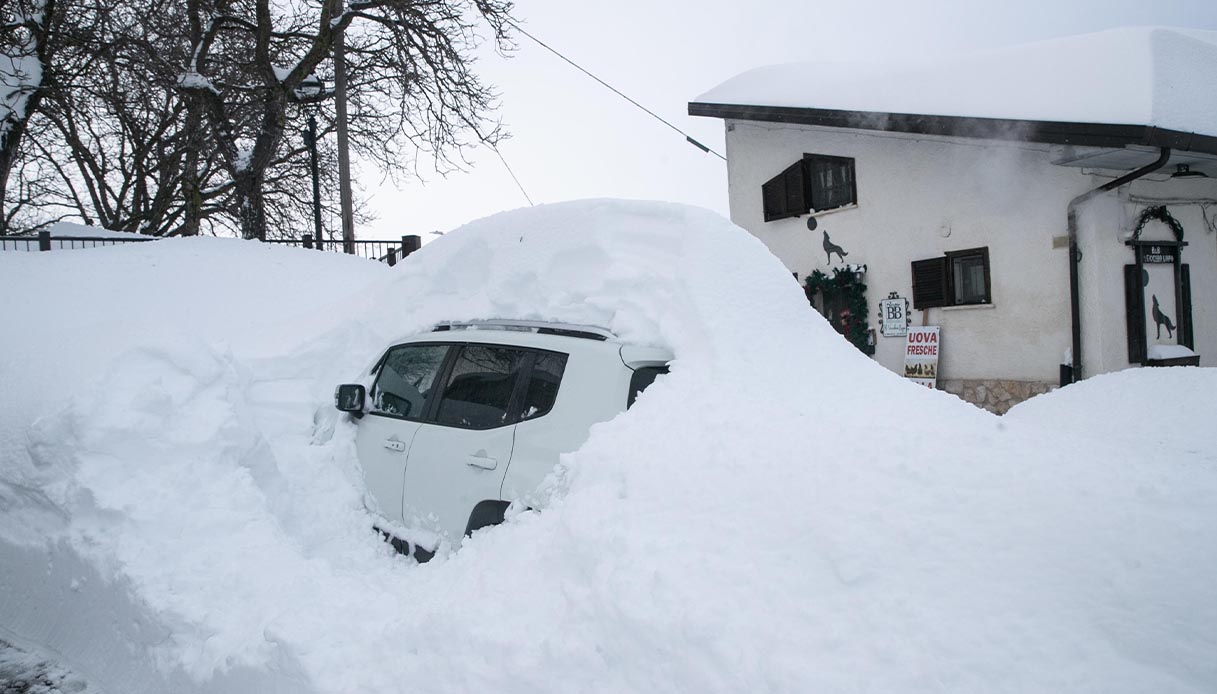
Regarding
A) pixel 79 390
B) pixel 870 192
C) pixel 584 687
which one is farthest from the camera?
pixel 870 192

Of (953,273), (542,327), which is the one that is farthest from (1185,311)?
(542,327)

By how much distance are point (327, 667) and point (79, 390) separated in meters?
3.02

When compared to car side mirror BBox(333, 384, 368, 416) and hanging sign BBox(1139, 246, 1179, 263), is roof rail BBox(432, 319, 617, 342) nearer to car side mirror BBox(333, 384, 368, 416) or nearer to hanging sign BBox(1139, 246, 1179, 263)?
car side mirror BBox(333, 384, 368, 416)

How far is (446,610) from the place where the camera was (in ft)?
10.1

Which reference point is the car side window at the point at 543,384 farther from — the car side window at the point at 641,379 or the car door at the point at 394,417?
the car door at the point at 394,417

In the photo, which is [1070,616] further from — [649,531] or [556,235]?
[556,235]

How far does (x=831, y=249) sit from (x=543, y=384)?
10.9 metres

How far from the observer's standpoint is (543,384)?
3.85 m

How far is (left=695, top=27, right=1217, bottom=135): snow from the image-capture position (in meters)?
9.80

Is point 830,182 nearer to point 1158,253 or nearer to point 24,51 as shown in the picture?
point 1158,253

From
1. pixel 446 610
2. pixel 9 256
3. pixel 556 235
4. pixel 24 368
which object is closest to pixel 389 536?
pixel 446 610

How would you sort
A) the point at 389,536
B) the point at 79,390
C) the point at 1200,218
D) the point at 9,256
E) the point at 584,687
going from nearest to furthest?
the point at 584,687 < the point at 389,536 < the point at 79,390 < the point at 9,256 < the point at 1200,218

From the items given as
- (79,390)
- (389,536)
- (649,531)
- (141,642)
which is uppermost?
(79,390)

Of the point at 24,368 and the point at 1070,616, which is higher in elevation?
the point at 24,368
